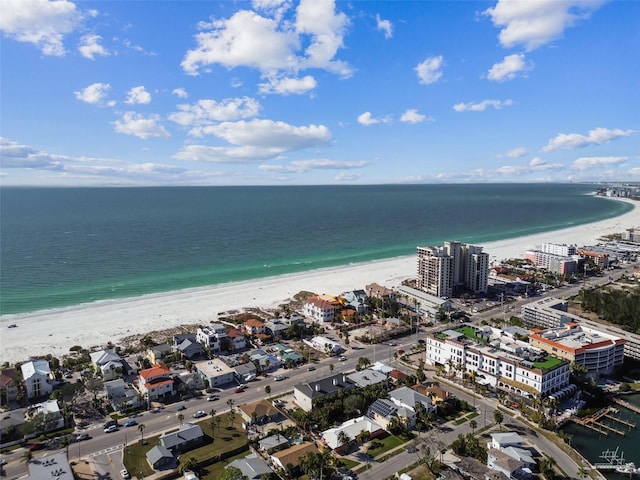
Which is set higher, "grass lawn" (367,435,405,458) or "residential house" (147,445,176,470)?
"residential house" (147,445,176,470)

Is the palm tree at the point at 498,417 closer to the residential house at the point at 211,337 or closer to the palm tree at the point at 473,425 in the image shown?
the palm tree at the point at 473,425

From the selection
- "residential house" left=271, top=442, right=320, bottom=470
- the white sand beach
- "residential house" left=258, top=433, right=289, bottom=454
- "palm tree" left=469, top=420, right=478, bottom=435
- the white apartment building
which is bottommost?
"palm tree" left=469, top=420, right=478, bottom=435

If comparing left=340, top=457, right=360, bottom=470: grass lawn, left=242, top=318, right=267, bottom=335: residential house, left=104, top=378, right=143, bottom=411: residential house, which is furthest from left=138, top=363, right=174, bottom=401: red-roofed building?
left=340, top=457, right=360, bottom=470: grass lawn

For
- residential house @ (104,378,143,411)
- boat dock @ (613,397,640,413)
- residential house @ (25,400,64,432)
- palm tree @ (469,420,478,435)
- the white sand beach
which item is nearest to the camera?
residential house @ (25,400,64,432)

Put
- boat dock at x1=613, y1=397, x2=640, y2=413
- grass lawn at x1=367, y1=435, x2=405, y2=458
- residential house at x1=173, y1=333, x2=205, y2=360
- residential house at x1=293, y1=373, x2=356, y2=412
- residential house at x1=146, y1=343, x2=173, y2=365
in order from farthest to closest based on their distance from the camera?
residential house at x1=173, y1=333, x2=205, y2=360, residential house at x1=146, y1=343, x2=173, y2=365, boat dock at x1=613, y1=397, x2=640, y2=413, residential house at x1=293, y1=373, x2=356, y2=412, grass lawn at x1=367, y1=435, x2=405, y2=458

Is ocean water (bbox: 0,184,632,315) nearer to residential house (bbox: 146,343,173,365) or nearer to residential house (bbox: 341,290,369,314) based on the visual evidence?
residential house (bbox: 341,290,369,314)

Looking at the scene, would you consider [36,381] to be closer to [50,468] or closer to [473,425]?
[50,468]

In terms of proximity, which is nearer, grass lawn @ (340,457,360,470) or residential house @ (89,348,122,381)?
grass lawn @ (340,457,360,470)

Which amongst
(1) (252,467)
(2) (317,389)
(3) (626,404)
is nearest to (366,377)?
(2) (317,389)
